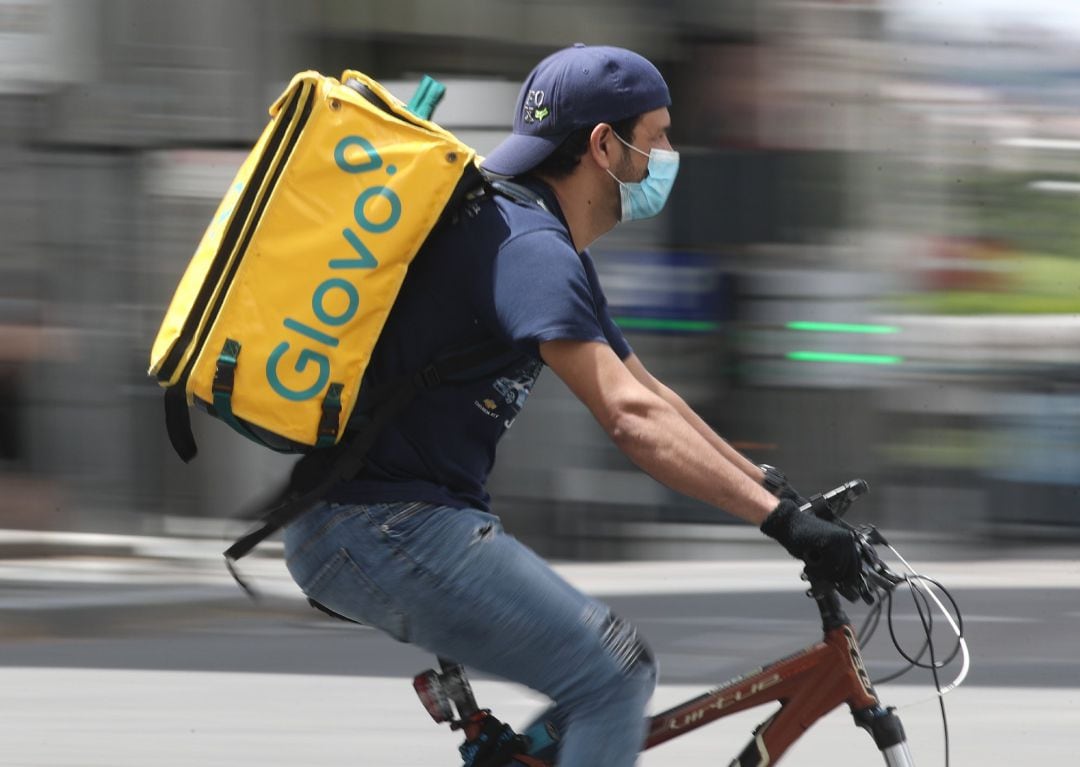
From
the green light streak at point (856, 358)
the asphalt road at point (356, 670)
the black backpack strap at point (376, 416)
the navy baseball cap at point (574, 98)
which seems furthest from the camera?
the green light streak at point (856, 358)

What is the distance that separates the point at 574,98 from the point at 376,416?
2.08 feet

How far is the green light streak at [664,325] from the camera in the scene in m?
7.95

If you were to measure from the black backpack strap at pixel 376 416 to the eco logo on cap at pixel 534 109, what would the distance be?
1.36ft

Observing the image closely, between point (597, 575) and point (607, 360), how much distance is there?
196 inches

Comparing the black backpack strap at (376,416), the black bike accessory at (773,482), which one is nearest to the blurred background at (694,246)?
the black bike accessory at (773,482)

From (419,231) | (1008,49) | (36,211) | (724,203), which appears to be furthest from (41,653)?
(1008,49)

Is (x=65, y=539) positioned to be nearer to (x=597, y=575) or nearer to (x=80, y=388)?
(x=80, y=388)

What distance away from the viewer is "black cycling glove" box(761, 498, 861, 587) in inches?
112

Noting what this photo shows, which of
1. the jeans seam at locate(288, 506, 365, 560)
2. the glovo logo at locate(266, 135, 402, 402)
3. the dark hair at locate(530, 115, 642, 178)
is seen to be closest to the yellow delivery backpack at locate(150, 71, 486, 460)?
the glovo logo at locate(266, 135, 402, 402)

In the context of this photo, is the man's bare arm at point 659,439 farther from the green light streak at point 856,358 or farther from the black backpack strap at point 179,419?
the green light streak at point 856,358

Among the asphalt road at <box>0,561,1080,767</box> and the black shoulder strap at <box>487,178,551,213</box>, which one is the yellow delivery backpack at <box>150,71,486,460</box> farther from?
the asphalt road at <box>0,561,1080,767</box>

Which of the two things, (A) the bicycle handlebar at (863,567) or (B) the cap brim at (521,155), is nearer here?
(A) the bicycle handlebar at (863,567)

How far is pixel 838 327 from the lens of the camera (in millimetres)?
8016

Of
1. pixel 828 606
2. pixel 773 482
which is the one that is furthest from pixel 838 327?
pixel 828 606
